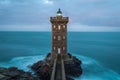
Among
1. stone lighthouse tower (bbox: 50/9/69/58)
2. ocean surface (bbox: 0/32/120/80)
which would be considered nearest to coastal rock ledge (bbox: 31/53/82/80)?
ocean surface (bbox: 0/32/120/80)

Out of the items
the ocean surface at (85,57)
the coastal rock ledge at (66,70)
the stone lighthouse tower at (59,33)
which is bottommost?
the ocean surface at (85,57)

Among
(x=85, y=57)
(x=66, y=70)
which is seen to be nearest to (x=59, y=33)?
(x=66, y=70)

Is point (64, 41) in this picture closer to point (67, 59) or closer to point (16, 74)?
point (67, 59)

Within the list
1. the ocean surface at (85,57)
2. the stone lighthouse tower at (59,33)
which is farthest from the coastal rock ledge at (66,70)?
the stone lighthouse tower at (59,33)

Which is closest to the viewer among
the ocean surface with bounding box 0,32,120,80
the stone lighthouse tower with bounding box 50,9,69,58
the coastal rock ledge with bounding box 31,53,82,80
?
the coastal rock ledge with bounding box 31,53,82,80

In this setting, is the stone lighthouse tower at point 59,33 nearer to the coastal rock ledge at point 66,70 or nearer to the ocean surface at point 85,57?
the coastal rock ledge at point 66,70

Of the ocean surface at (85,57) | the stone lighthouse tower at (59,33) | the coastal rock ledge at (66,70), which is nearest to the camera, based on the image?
the coastal rock ledge at (66,70)

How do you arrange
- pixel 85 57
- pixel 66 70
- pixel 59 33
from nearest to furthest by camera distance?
pixel 66 70
pixel 59 33
pixel 85 57

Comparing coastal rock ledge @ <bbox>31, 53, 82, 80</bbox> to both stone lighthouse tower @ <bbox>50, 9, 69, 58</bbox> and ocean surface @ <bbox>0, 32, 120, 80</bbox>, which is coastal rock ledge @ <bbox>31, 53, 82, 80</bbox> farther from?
stone lighthouse tower @ <bbox>50, 9, 69, 58</bbox>

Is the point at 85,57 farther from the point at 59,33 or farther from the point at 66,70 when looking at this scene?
the point at 66,70
